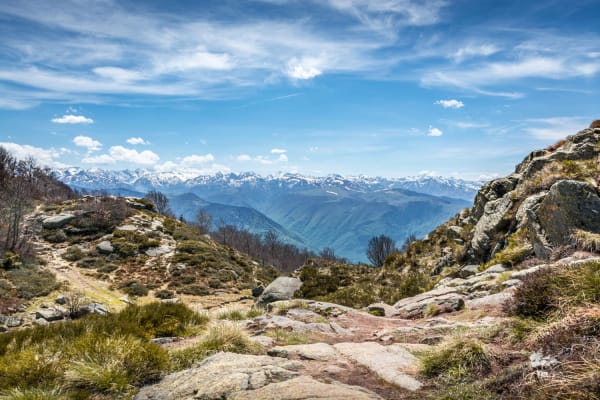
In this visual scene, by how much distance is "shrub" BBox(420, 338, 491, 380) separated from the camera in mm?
5250

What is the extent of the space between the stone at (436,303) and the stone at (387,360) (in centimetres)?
539

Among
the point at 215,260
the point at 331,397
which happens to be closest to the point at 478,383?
the point at 331,397

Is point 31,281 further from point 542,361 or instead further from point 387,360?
point 542,361

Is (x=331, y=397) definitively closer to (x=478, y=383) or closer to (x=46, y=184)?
(x=478, y=383)

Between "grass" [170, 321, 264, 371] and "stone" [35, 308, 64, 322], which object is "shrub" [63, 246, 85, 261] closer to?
"stone" [35, 308, 64, 322]

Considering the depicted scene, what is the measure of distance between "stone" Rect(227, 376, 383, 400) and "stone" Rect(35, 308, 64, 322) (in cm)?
2632

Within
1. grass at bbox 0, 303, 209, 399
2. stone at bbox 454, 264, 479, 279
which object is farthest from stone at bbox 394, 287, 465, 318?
grass at bbox 0, 303, 209, 399

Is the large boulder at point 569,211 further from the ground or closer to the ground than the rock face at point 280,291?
further from the ground

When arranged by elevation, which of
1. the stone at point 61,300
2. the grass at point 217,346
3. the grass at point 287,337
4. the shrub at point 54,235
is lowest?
the stone at point 61,300

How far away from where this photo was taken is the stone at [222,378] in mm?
4918

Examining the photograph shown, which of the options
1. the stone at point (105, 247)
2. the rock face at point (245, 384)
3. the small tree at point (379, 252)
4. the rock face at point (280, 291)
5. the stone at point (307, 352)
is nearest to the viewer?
the rock face at point (245, 384)

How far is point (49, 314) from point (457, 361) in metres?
28.4

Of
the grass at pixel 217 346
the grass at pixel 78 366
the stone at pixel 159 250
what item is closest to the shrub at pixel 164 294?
the stone at pixel 159 250

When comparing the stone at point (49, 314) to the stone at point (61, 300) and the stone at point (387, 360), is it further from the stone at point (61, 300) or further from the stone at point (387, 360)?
the stone at point (387, 360)
